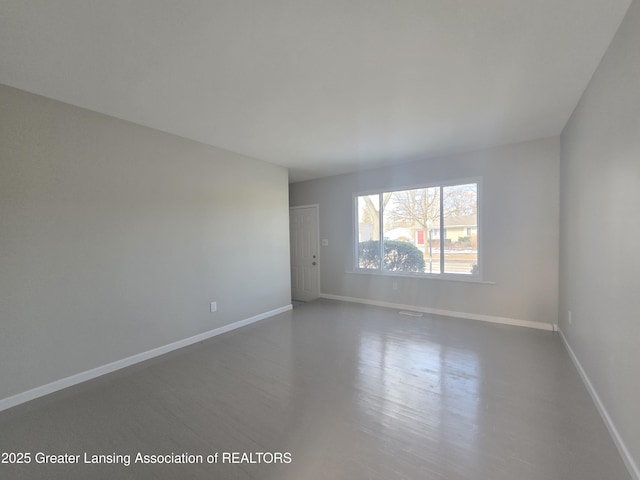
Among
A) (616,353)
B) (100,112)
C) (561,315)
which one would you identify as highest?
(100,112)

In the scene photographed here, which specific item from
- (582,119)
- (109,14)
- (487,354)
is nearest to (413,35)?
(109,14)

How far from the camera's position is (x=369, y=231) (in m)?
5.40

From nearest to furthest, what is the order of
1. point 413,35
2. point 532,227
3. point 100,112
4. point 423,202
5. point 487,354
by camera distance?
point 413,35, point 100,112, point 487,354, point 532,227, point 423,202

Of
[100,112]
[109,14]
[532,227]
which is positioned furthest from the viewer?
[532,227]

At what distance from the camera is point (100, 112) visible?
2.75 meters

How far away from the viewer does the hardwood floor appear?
1614 mm

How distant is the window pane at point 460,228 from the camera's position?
427 centimetres

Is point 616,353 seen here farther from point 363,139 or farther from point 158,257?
point 158,257

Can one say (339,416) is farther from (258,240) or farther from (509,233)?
(509,233)

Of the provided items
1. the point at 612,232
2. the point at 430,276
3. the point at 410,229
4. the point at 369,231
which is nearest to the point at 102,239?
the point at 369,231

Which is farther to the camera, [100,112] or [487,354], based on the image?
[487,354]

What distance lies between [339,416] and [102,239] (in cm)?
281

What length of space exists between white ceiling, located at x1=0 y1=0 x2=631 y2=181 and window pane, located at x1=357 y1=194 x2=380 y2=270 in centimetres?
218

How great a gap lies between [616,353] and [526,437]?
31.6 inches
